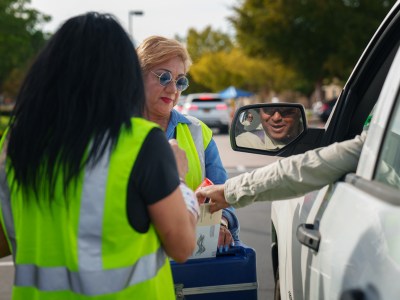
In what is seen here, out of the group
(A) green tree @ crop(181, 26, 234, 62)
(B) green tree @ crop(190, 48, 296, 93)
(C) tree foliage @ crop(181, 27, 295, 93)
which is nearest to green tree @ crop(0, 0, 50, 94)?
(C) tree foliage @ crop(181, 27, 295, 93)

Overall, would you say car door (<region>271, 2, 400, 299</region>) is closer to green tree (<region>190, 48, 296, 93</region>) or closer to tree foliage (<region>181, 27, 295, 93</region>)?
tree foliage (<region>181, 27, 295, 93</region>)

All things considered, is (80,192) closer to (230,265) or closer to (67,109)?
(67,109)

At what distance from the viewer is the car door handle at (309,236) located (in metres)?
2.39

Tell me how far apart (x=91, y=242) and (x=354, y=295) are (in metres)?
0.69

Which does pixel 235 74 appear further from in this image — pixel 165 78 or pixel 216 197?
pixel 216 197

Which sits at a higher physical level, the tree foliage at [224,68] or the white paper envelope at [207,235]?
the white paper envelope at [207,235]

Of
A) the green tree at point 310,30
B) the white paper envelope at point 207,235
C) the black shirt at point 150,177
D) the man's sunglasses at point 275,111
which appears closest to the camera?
the black shirt at point 150,177

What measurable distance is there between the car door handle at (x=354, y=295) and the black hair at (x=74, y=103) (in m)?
0.72

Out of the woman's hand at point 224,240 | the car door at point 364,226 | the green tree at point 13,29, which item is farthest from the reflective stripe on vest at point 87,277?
the green tree at point 13,29

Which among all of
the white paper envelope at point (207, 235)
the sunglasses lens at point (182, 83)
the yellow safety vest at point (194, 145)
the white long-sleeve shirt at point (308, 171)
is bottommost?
the white paper envelope at point (207, 235)

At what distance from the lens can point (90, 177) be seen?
6.69ft

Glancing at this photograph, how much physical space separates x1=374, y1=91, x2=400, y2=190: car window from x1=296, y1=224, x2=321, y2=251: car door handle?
0.28m

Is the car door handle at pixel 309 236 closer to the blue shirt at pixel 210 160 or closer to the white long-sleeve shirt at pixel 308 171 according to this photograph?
the white long-sleeve shirt at pixel 308 171

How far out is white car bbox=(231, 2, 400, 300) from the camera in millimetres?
1881
